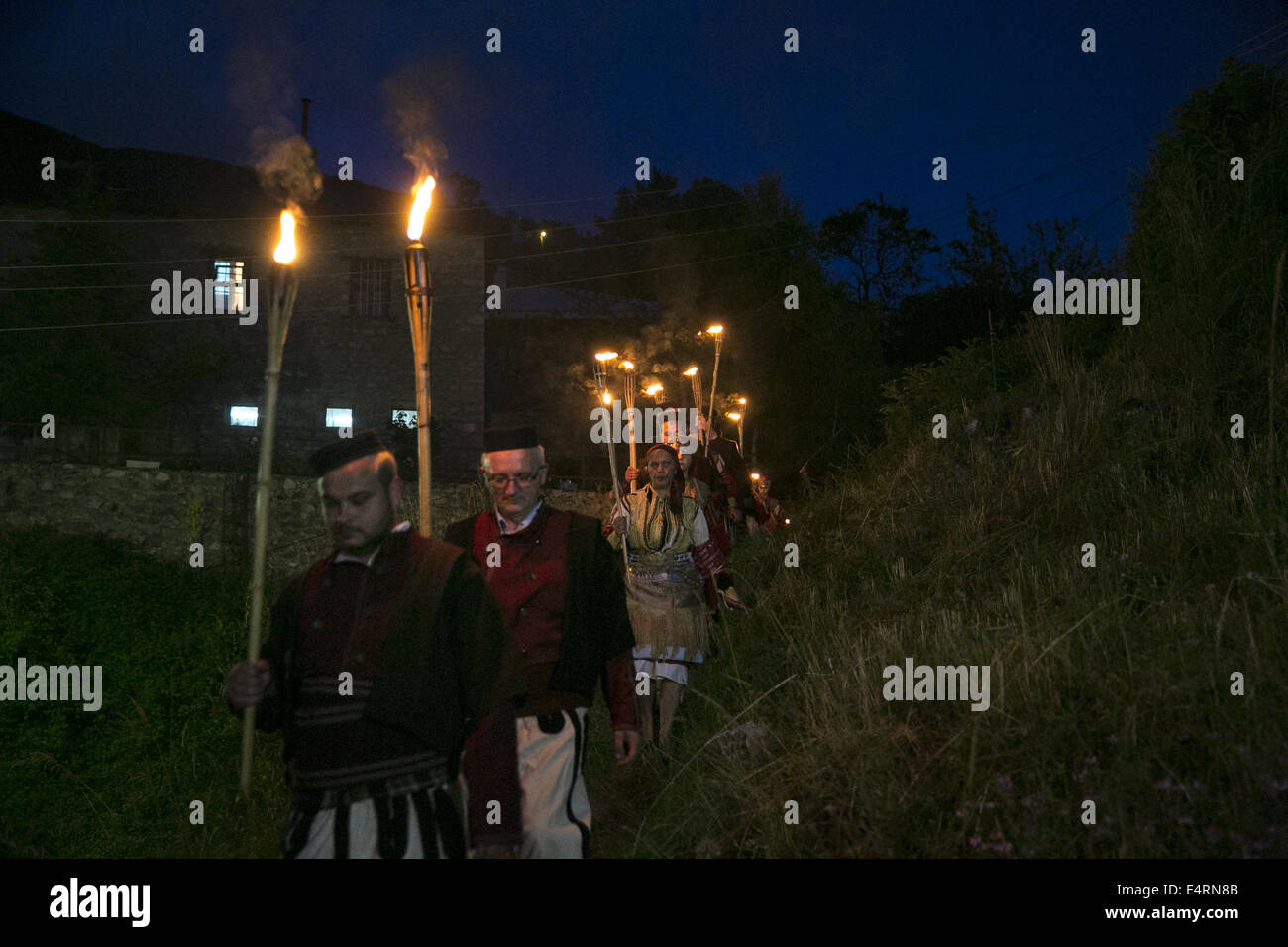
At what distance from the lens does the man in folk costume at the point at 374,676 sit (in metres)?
2.96

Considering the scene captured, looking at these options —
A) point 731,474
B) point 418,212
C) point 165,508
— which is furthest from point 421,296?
point 165,508

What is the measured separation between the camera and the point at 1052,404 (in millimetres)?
8242

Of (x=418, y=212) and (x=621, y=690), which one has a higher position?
(x=418, y=212)

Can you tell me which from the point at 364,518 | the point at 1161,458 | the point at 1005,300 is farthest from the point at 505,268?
the point at 364,518

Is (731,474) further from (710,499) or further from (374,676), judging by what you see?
(374,676)

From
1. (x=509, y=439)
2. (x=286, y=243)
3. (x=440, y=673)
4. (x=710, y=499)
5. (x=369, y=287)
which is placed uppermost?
(x=369, y=287)

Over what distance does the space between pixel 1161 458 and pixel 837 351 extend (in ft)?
82.6

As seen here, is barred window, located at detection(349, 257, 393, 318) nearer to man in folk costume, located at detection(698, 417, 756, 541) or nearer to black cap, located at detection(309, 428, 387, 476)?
man in folk costume, located at detection(698, 417, 756, 541)

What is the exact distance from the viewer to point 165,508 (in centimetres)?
2255

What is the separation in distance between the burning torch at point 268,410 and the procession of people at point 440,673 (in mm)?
90

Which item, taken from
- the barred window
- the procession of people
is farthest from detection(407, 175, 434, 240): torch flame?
the barred window

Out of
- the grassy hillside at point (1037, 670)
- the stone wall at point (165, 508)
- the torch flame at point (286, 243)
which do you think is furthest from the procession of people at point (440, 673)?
the stone wall at point (165, 508)

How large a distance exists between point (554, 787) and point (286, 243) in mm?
2410
